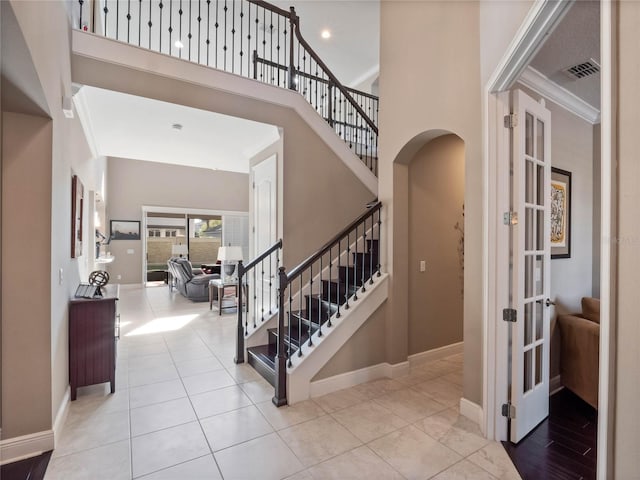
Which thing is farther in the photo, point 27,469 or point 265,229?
point 265,229

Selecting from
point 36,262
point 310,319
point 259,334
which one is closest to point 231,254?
point 259,334

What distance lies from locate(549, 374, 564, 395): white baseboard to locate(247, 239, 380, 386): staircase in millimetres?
1971

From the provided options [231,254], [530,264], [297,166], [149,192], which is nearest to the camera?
[530,264]

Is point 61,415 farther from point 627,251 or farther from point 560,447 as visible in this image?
point 560,447

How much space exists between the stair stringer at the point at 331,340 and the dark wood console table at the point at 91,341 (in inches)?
67.2

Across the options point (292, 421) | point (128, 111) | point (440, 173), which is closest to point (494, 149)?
point (440, 173)

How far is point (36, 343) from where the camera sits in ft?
7.23

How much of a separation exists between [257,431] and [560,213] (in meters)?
3.35

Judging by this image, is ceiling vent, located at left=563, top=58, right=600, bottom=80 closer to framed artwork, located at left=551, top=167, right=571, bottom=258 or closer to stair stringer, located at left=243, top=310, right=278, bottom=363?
framed artwork, located at left=551, top=167, right=571, bottom=258

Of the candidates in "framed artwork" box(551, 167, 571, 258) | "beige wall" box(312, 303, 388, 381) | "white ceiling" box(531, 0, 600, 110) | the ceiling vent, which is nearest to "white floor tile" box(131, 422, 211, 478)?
"beige wall" box(312, 303, 388, 381)

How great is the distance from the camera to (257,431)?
8.04 ft

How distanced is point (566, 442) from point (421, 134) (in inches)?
107

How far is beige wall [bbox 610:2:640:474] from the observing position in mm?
886

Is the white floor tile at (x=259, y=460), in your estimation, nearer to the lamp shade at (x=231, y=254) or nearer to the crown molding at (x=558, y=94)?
the crown molding at (x=558, y=94)
